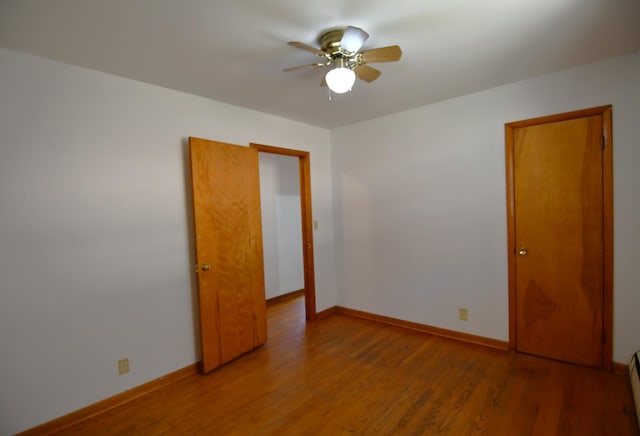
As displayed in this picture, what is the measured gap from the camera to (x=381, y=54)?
1778mm

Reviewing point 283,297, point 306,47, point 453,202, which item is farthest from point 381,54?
point 283,297

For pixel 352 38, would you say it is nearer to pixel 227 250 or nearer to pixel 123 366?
pixel 227 250

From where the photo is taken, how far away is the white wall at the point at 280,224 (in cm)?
456

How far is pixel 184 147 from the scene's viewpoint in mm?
2615

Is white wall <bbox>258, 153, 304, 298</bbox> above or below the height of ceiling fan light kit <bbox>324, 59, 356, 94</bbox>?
below

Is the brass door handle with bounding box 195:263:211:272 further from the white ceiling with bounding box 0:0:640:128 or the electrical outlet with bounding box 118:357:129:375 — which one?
the white ceiling with bounding box 0:0:640:128

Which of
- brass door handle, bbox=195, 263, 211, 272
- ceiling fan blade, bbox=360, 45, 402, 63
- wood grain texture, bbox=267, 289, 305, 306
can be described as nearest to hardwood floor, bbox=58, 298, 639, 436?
brass door handle, bbox=195, 263, 211, 272

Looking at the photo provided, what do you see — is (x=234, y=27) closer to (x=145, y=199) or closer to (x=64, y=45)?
(x=64, y=45)

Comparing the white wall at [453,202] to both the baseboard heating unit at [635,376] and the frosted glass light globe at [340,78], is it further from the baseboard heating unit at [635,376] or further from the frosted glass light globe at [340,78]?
the frosted glass light globe at [340,78]

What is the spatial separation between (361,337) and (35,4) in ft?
11.2

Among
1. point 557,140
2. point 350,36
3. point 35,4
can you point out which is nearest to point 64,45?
point 35,4

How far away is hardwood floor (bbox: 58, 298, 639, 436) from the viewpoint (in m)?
1.93

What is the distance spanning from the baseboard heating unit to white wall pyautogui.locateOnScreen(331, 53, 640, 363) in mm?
118

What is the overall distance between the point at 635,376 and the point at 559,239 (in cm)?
102
